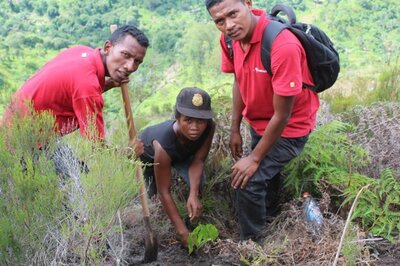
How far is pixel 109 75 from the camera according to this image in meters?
3.59

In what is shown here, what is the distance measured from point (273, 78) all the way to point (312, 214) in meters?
1.08

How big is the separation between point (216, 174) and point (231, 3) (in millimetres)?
1570

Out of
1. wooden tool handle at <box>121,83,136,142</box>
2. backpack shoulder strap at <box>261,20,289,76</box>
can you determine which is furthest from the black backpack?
wooden tool handle at <box>121,83,136,142</box>

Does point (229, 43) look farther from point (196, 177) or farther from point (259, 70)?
point (196, 177)

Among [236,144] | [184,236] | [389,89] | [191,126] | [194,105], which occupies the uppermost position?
[194,105]

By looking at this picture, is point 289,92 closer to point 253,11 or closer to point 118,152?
point 253,11

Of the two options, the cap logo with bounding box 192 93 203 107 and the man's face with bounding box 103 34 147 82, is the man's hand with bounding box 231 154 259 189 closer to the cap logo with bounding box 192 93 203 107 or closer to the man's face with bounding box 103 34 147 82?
the cap logo with bounding box 192 93 203 107

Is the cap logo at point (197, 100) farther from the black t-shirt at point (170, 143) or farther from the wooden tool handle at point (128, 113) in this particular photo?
the wooden tool handle at point (128, 113)

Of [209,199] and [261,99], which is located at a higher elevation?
[261,99]

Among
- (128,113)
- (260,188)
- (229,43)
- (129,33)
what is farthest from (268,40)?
(128,113)

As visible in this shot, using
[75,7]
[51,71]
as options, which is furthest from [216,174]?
[75,7]

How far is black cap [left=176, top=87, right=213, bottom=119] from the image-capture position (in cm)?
386

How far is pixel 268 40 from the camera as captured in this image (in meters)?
3.28

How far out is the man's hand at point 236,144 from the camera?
13.6 feet
